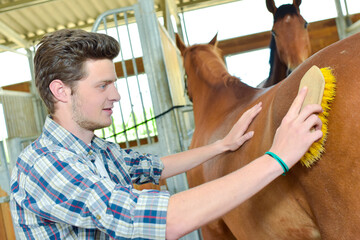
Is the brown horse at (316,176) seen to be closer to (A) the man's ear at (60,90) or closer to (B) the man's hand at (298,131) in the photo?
(B) the man's hand at (298,131)

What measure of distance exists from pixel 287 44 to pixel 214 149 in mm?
1964

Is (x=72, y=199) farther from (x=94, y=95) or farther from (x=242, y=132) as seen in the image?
(x=242, y=132)

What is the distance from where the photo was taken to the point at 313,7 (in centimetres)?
756

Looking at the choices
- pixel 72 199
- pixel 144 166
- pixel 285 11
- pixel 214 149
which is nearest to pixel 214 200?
pixel 72 199

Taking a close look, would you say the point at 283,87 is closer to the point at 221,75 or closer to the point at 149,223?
the point at 149,223

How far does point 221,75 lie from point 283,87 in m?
1.22

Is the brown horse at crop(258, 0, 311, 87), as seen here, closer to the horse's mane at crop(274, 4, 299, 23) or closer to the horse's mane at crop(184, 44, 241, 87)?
the horse's mane at crop(274, 4, 299, 23)

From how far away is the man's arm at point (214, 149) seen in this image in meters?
1.43

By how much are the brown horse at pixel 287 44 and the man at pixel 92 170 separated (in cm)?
189

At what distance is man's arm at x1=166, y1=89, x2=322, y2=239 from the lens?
3.06ft

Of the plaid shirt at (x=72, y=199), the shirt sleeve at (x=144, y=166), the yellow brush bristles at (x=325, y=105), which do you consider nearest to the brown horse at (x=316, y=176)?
the yellow brush bristles at (x=325, y=105)

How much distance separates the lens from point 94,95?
1219 mm

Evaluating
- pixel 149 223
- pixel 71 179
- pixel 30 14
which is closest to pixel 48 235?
pixel 71 179

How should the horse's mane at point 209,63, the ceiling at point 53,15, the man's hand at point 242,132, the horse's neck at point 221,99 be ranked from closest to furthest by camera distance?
the man's hand at point 242,132 → the horse's neck at point 221,99 → the horse's mane at point 209,63 → the ceiling at point 53,15
